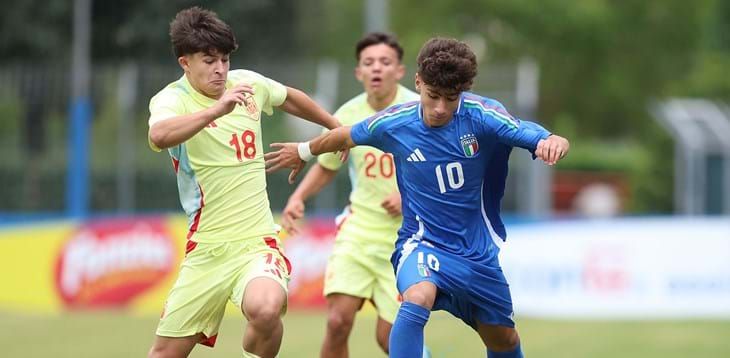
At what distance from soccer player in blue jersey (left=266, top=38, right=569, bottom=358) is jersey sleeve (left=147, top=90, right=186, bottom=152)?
2.83 ft

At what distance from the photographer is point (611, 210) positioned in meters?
34.5

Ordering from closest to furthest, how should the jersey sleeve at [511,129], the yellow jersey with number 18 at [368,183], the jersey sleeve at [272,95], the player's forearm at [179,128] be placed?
the player's forearm at [179,128]
the jersey sleeve at [511,129]
the jersey sleeve at [272,95]
the yellow jersey with number 18 at [368,183]

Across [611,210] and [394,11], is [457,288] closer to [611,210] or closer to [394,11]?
[611,210]

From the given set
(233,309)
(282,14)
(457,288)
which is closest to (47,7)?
(282,14)

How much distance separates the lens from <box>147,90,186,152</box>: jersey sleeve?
715 cm

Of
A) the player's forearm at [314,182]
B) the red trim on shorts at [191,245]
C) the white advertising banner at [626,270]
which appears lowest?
the white advertising banner at [626,270]

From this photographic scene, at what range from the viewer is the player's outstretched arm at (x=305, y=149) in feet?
25.1

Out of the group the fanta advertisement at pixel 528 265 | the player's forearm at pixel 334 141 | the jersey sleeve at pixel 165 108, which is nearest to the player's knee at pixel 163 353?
the jersey sleeve at pixel 165 108

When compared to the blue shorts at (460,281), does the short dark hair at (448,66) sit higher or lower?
higher

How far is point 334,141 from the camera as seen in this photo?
766 centimetres

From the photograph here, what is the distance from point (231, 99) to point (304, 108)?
3.84ft

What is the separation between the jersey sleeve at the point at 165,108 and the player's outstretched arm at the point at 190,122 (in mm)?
81

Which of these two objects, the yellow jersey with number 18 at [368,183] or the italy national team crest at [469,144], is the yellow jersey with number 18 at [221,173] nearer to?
the italy national team crest at [469,144]

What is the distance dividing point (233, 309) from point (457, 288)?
10243 millimetres
